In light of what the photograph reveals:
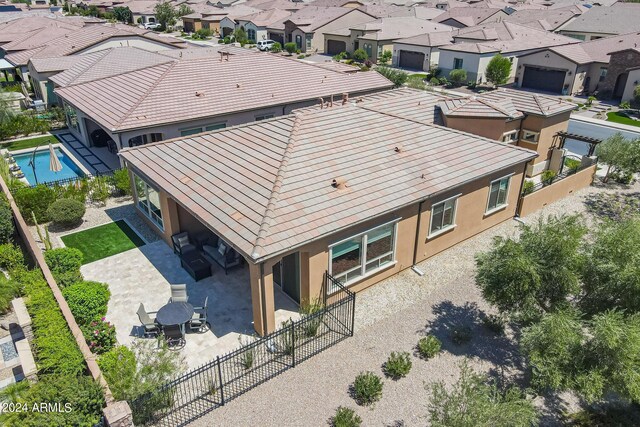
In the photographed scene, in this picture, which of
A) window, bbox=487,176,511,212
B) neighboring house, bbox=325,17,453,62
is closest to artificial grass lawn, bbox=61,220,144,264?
window, bbox=487,176,511,212

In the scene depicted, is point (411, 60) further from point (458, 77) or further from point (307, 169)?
point (307, 169)

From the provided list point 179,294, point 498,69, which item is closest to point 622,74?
point 498,69

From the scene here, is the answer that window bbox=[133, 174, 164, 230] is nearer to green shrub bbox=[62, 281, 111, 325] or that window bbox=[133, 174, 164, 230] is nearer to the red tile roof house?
the red tile roof house

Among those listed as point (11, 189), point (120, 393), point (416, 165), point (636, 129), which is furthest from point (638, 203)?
point (11, 189)

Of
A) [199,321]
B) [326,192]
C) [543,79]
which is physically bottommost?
[199,321]

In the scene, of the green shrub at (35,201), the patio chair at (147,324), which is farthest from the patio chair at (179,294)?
the green shrub at (35,201)

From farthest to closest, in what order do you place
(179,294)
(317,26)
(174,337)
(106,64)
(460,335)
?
(317,26), (106,64), (179,294), (460,335), (174,337)

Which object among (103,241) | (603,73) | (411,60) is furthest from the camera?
(411,60)
